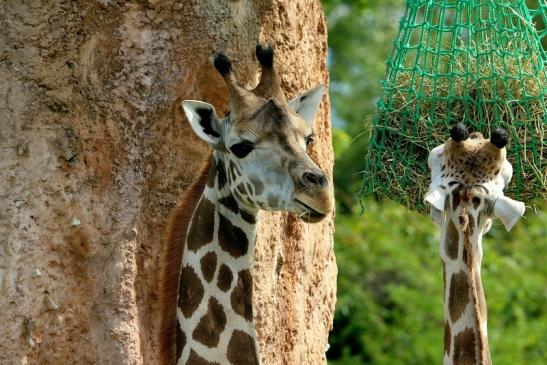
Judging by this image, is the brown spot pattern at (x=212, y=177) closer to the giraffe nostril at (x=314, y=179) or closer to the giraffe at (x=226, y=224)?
the giraffe at (x=226, y=224)

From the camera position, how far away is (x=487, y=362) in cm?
548

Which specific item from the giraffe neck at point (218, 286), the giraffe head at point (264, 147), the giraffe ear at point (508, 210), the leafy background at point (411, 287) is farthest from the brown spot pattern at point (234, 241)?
the leafy background at point (411, 287)

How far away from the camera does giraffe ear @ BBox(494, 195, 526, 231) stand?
5.55m

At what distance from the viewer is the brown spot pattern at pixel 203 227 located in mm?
5371

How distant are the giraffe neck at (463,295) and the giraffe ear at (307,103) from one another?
0.83 m

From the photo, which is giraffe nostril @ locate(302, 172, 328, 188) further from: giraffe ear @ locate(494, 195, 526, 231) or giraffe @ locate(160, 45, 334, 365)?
giraffe ear @ locate(494, 195, 526, 231)

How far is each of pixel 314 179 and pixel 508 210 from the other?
47.1 inches

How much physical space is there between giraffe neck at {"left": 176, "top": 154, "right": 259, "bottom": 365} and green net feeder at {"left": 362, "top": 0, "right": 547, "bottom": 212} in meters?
1.02

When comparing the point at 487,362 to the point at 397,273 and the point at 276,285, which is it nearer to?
the point at 276,285

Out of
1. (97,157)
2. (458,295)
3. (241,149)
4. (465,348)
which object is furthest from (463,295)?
(97,157)

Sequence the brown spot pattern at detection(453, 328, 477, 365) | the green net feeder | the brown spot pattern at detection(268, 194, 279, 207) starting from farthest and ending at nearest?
the green net feeder → the brown spot pattern at detection(453, 328, 477, 365) → the brown spot pattern at detection(268, 194, 279, 207)

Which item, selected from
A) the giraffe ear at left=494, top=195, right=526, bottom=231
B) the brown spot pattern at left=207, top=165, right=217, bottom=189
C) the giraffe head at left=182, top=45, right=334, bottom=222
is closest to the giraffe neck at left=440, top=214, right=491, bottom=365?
the giraffe ear at left=494, top=195, right=526, bottom=231

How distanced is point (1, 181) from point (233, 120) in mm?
1074

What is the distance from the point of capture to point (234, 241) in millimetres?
5336
